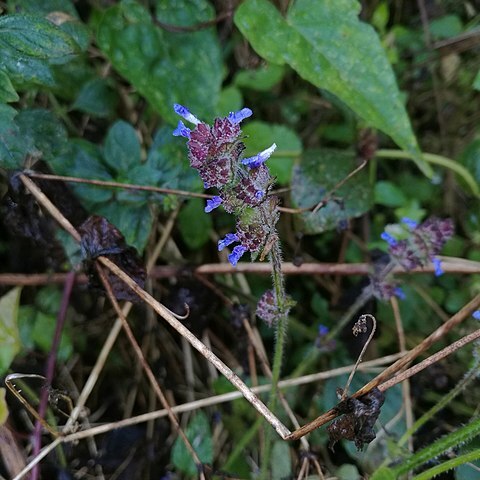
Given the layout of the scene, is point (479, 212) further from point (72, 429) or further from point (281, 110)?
point (72, 429)

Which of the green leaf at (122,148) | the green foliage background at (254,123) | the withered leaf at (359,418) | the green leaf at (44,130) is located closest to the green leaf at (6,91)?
the green foliage background at (254,123)

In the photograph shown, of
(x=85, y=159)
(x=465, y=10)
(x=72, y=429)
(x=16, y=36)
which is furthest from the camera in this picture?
(x=465, y=10)

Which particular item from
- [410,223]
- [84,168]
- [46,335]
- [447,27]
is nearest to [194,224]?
[84,168]

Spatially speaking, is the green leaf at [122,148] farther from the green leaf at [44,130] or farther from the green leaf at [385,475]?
the green leaf at [385,475]

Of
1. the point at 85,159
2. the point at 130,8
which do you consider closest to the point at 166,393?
the point at 85,159

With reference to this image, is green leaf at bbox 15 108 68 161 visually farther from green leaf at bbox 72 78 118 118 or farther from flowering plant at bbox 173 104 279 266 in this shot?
flowering plant at bbox 173 104 279 266

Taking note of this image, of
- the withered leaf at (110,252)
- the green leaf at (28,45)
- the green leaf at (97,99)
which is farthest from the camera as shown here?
the green leaf at (97,99)

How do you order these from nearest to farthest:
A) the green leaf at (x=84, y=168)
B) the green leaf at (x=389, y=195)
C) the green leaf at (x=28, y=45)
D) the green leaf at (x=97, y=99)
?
1. the green leaf at (x=28, y=45)
2. the green leaf at (x=84, y=168)
3. the green leaf at (x=97, y=99)
4. the green leaf at (x=389, y=195)
